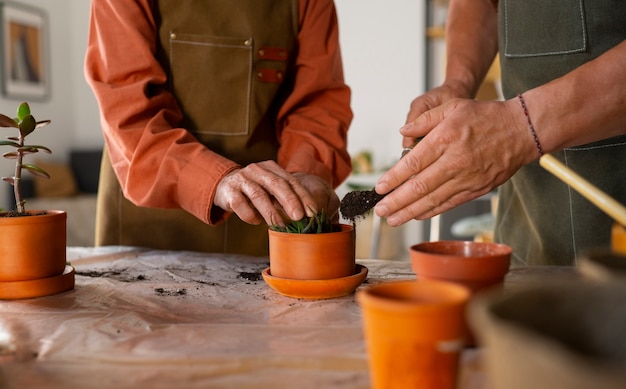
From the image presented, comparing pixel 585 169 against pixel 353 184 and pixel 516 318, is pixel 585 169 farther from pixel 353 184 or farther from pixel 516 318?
pixel 353 184

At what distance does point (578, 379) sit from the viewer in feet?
1.20

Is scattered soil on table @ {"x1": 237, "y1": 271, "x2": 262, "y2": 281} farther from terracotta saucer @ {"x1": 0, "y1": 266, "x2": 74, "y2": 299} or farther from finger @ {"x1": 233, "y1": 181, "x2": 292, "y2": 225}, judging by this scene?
terracotta saucer @ {"x1": 0, "y1": 266, "x2": 74, "y2": 299}

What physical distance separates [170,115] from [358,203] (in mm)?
626

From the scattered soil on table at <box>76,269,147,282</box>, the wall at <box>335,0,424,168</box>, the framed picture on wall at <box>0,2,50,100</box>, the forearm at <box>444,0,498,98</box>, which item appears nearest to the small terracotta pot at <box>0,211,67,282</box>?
the scattered soil on table at <box>76,269,147,282</box>

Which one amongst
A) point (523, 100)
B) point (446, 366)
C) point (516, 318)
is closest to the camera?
point (516, 318)

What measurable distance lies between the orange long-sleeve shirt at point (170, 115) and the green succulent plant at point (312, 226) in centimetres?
24

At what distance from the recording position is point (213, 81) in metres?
1.70

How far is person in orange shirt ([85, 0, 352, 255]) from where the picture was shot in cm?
146

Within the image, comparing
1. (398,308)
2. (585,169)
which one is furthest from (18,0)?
(398,308)

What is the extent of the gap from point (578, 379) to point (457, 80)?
141 centimetres

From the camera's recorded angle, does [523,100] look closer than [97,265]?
Yes

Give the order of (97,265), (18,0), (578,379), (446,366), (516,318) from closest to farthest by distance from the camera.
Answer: (578,379) < (516,318) < (446,366) < (97,265) < (18,0)

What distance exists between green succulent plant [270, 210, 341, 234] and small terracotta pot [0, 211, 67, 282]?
1.38ft

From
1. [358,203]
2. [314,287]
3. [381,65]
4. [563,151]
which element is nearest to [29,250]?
[314,287]
